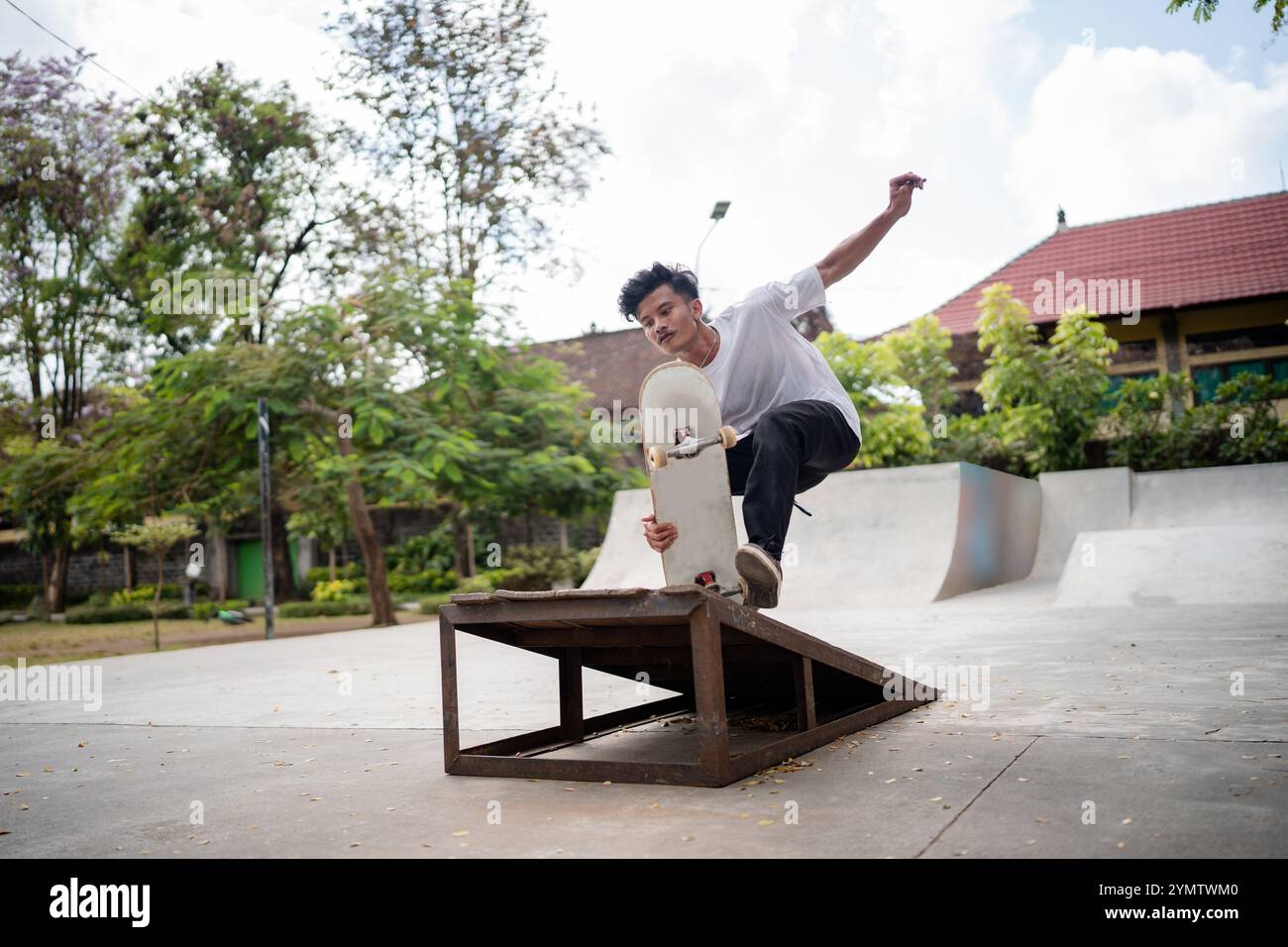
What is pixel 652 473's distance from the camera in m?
3.03

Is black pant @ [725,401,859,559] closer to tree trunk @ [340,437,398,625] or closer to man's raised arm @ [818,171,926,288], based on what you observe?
man's raised arm @ [818,171,926,288]

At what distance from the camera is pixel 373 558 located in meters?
14.3

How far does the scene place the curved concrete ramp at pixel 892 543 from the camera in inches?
389

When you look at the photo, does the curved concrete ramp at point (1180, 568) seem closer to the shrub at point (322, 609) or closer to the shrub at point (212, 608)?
the shrub at point (322, 609)

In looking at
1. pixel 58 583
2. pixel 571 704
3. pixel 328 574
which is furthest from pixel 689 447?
pixel 58 583

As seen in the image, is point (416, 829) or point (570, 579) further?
point (570, 579)

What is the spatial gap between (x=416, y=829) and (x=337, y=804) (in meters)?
0.40

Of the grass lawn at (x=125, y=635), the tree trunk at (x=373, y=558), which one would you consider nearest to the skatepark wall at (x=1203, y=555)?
the tree trunk at (x=373, y=558)

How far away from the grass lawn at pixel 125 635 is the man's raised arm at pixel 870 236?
10.2 metres

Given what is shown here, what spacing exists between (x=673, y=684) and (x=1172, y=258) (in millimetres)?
19917

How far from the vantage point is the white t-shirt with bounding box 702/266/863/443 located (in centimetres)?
332

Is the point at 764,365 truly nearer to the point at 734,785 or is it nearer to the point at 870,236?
the point at 870,236
